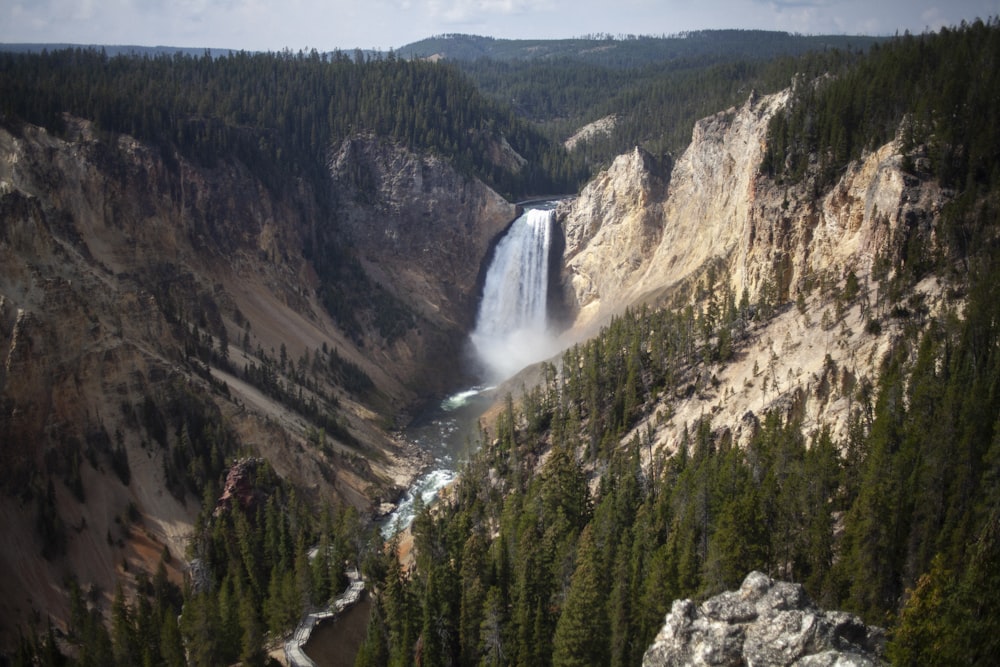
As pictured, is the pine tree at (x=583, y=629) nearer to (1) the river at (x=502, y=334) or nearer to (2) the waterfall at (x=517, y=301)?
(1) the river at (x=502, y=334)

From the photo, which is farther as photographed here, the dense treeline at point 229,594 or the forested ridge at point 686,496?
the dense treeline at point 229,594

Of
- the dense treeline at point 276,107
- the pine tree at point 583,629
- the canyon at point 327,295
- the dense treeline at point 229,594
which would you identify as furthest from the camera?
the dense treeline at point 276,107

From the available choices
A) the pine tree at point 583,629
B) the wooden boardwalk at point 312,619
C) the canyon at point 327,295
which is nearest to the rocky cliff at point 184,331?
the canyon at point 327,295

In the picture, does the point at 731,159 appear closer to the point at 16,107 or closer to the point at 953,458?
the point at 953,458

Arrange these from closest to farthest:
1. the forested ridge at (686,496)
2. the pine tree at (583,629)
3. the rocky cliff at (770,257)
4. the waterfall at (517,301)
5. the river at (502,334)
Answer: the pine tree at (583,629) → the forested ridge at (686,496) → the rocky cliff at (770,257) → the river at (502,334) → the waterfall at (517,301)

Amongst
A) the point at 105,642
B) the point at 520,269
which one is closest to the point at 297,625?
the point at 105,642

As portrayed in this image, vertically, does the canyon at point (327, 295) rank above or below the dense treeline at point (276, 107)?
below

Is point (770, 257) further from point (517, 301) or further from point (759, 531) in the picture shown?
point (517, 301)

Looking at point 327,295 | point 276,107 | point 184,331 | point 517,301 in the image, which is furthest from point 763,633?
point 276,107

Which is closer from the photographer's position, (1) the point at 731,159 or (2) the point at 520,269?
(1) the point at 731,159
